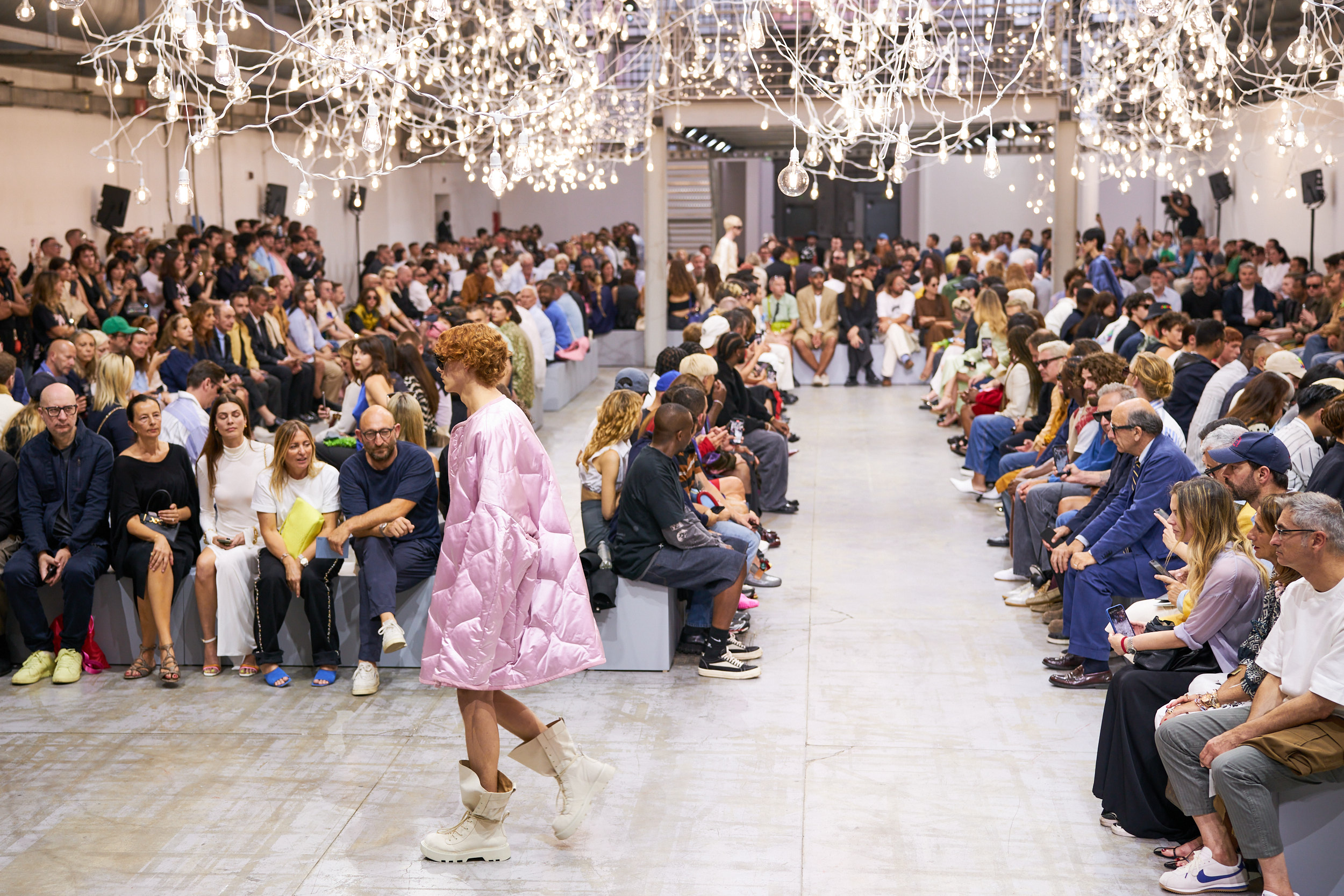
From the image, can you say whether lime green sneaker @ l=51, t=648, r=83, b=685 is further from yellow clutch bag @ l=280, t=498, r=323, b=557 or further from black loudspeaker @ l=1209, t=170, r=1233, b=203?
black loudspeaker @ l=1209, t=170, r=1233, b=203

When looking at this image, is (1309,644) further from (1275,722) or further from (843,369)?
(843,369)

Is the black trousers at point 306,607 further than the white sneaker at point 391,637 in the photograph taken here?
Yes

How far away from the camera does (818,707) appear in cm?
477

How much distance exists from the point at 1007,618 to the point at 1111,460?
89 centimetres

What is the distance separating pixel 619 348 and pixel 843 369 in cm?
285

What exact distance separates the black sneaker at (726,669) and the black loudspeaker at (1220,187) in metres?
14.9

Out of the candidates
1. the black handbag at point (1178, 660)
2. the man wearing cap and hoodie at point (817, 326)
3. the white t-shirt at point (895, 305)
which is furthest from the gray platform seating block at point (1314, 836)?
the white t-shirt at point (895, 305)

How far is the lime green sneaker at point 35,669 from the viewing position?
5100mm

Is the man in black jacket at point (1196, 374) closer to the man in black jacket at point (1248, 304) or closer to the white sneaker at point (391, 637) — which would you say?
the white sneaker at point (391, 637)

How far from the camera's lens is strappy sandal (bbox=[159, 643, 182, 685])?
5.05m

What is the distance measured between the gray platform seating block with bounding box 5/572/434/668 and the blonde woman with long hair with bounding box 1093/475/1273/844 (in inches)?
105

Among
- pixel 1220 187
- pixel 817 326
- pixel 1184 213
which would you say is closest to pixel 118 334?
pixel 817 326

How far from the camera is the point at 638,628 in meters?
5.15

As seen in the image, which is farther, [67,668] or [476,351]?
[67,668]
